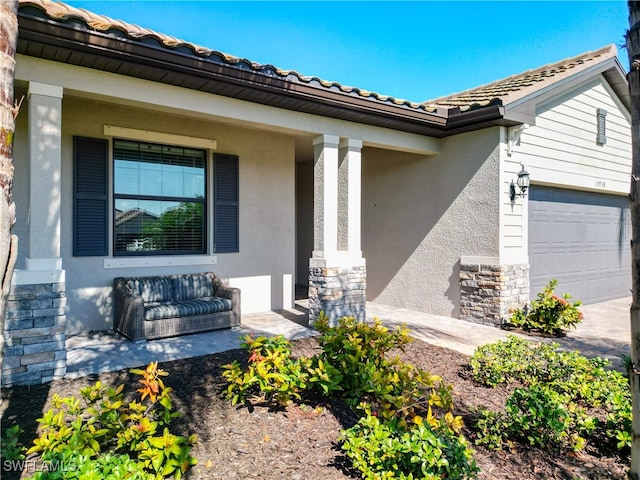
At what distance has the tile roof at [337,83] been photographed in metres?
4.12

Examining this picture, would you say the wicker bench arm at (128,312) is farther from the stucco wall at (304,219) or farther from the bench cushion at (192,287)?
the stucco wall at (304,219)

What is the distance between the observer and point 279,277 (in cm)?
766

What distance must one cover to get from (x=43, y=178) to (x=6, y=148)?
3363mm

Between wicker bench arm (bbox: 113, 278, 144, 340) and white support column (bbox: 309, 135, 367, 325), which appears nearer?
wicker bench arm (bbox: 113, 278, 144, 340)

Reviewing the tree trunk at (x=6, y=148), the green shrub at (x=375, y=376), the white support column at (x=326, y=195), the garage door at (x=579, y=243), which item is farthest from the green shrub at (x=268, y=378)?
the garage door at (x=579, y=243)

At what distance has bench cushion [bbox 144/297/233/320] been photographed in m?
5.50

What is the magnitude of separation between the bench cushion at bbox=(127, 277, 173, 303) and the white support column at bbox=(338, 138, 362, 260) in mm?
2644

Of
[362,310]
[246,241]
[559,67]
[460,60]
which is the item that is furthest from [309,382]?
[460,60]

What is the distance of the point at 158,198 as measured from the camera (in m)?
6.53

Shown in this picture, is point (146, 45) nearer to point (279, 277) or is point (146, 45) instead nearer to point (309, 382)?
point (309, 382)

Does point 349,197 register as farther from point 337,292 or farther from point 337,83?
point 337,83

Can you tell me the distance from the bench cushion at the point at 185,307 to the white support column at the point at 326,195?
159 cm

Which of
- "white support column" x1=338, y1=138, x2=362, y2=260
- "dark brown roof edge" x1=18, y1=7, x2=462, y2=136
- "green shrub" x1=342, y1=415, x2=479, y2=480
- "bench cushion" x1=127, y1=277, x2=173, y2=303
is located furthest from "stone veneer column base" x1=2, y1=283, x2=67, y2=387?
"white support column" x1=338, y1=138, x2=362, y2=260

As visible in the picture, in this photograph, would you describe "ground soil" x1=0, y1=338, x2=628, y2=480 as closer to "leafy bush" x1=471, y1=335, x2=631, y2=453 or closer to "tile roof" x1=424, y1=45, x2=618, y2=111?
"leafy bush" x1=471, y1=335, x2=631, y2=453
